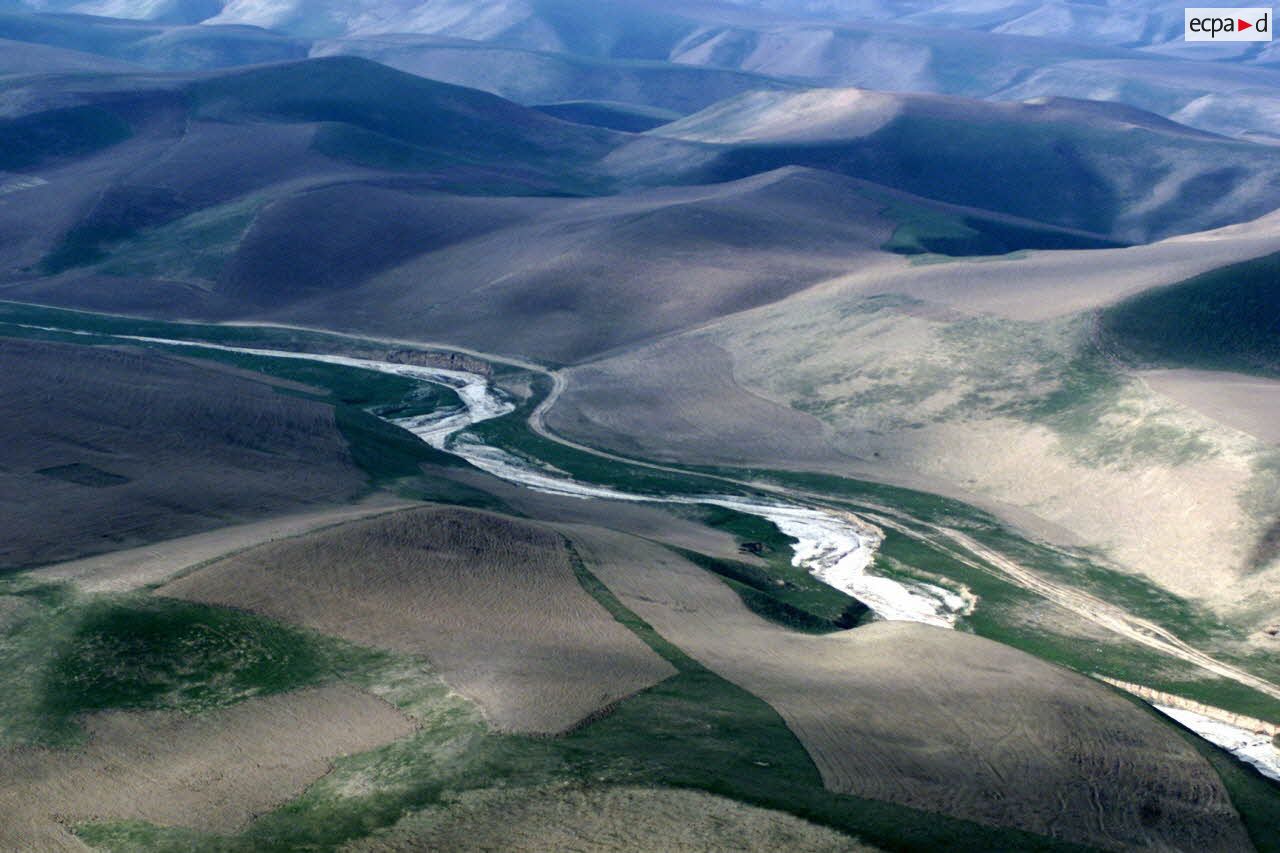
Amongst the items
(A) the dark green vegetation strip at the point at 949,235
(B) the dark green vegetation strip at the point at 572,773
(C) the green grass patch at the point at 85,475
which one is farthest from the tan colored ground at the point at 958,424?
(C) the green grass patch at the point at 85,475

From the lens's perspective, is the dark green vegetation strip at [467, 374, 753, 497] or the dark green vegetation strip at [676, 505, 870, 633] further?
the dark green vegetation strip at [467, 374, 753, 497]

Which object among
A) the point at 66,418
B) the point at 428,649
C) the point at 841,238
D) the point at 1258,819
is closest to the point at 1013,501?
the point at 1258,819

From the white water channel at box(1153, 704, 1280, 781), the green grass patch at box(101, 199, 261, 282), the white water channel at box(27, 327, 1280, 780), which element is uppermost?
the green grass patch at box(101, 199, 261, 282)

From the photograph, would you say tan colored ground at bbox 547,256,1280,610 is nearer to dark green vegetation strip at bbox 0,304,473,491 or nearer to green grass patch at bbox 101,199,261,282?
dark green vegetation strip at bbox 0,304,473,491

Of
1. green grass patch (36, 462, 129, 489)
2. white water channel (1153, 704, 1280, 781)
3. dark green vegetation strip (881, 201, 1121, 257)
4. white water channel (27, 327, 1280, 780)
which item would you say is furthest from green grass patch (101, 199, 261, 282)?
white water channel (1153, 704, 1280, 781)

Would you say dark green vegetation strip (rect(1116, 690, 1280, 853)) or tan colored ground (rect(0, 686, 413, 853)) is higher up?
tan colored ground (rect(0, 686, 413, 853))

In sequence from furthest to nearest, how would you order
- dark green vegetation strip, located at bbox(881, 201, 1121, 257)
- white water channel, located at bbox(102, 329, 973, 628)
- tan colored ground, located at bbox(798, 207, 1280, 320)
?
dark green vegetation strip, located at bbox(881, 201, 1121, 257) → tan colored ground, located at bbox(798, 207, 1280, 320) → white water channel, located at bbox(102, 329, 973, 628)

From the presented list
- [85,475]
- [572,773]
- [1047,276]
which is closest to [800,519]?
[85,475]

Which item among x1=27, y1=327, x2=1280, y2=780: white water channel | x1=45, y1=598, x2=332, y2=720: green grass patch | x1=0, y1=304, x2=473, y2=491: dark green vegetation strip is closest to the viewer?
x1=45, y1=598, x2=332, y2=720: green grass patch
